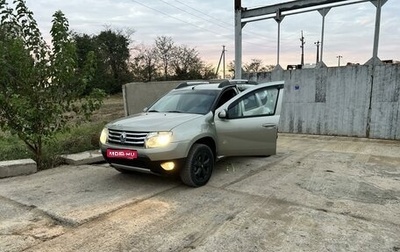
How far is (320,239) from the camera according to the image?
336 centimetres

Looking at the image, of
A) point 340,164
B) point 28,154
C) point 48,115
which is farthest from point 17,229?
point 340,164

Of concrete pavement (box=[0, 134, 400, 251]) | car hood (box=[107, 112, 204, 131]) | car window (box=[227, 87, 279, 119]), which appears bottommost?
concrete pavement (box=[0, 134, 400, 251])

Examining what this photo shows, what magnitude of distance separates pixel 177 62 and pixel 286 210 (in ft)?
132

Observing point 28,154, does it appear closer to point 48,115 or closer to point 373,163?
point 48,115

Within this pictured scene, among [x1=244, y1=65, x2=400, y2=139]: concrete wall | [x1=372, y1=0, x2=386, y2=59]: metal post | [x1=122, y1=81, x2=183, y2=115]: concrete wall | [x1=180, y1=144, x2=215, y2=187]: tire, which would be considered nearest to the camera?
[x1=180, y1=144, x2=215, y2=187]: tire

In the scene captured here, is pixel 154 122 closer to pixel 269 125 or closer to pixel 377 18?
pixel 269 125

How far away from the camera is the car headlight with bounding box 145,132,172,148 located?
4.64 m

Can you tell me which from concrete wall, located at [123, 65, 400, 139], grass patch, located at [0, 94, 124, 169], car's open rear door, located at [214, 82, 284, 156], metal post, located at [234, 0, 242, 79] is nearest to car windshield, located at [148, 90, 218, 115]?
car's open rear door, located at [214, 82, 284, 156]

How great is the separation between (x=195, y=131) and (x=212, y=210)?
1.33 meters

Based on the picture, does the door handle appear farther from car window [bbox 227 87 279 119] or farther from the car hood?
the car hood

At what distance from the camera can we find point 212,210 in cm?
416

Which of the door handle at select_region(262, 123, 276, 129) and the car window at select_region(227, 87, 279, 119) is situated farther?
the door handle at select_region(262, 123, 276, 129)

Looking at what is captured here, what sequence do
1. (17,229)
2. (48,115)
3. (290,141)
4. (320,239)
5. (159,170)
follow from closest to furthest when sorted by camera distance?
(320,239)
(17,229)
(159,170)
(48,115)
(290,141)

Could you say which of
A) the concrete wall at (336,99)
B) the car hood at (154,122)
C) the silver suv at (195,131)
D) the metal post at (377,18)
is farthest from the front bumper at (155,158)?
the metal post at (377,18)
